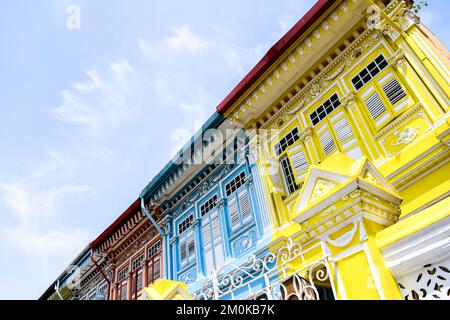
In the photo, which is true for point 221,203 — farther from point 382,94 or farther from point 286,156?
point 382,94

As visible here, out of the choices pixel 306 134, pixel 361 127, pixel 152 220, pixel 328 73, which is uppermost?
pixel 328 73

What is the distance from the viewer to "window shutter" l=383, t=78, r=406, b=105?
6.97 meters

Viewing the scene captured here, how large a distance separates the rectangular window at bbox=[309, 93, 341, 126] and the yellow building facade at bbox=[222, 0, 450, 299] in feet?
0.09

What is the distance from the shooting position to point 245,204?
30.9 ft

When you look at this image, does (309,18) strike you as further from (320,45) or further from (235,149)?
(235,149)

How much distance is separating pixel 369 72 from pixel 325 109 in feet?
3.93

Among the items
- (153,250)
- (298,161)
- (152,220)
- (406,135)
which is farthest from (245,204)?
(153,250)

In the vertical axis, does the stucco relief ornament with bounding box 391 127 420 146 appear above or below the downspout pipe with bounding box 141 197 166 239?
below

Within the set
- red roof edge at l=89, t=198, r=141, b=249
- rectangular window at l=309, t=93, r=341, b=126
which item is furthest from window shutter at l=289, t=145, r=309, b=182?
red roof edge at l=89, t=198, r=141, b=249

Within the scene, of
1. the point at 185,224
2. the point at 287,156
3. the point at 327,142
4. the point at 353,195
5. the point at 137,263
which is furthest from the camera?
the point at 137,263

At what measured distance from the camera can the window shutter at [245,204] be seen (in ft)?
30.3

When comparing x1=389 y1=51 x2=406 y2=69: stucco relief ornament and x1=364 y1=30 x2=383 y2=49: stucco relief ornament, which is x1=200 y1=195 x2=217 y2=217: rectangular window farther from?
x1=389 y1=51 x2=406 y2=69: stucco relief ornament

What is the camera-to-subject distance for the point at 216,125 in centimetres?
1023
